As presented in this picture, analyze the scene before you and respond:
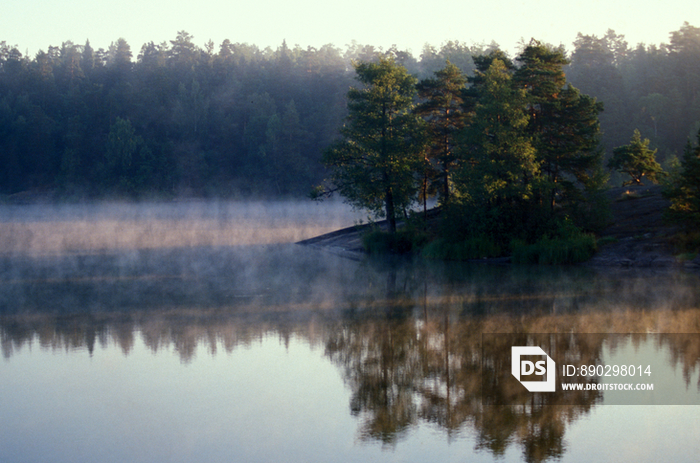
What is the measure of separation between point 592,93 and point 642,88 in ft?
29.4

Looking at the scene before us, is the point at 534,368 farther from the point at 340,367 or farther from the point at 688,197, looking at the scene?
the point at 688,197

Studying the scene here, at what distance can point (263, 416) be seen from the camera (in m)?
9.50

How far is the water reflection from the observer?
9.52 meters

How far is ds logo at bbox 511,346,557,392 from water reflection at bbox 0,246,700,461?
0.31m

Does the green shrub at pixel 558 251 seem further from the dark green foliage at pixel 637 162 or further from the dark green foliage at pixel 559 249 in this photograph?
the dark green foliage at pixel 637 162

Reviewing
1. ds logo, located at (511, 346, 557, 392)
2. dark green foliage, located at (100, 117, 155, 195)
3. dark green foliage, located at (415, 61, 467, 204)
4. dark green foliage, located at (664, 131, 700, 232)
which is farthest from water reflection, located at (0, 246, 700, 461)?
dark green foliage, located at (100, 117, 155, 195)

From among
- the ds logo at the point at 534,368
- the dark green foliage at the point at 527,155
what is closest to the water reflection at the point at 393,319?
the ds logo at the point at 534,368

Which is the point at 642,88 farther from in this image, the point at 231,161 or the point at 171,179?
the point at 171,179

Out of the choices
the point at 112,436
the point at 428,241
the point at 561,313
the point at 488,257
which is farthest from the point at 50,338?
the point at 428,241

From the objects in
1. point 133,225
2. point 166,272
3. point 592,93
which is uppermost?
point 592,93

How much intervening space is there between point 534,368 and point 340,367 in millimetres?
3402

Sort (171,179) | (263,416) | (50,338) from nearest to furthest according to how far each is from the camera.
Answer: (263,416)
(50,338)
(171,179)

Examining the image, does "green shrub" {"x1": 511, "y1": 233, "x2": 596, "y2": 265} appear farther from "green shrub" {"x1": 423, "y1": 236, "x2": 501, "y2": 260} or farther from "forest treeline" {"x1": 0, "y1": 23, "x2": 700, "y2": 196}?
"forest treeline" {"x1": 0, "y1": 23, "x2": 700, "y2": 196}

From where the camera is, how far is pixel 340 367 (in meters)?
12.0
